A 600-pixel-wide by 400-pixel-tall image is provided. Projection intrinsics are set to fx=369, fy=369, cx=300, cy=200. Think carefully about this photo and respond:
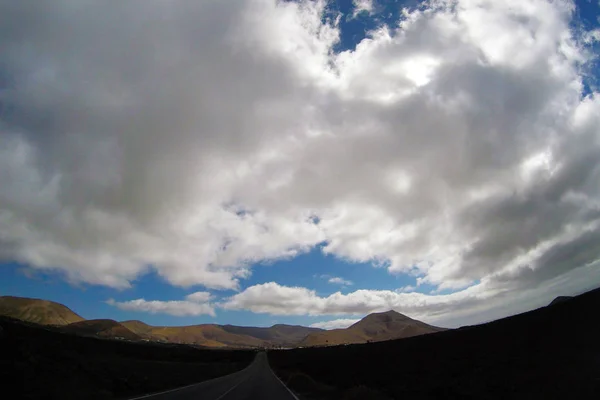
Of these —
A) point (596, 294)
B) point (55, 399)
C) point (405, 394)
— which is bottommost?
point (405, 394)

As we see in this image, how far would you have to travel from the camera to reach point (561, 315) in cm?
5900

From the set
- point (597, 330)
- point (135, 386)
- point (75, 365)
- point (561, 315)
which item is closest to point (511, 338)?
point (561, 315)

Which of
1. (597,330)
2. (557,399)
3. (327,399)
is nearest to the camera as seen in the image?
(557,399)

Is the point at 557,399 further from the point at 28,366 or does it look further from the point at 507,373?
the point at 28,366

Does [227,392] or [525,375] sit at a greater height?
[227,392]

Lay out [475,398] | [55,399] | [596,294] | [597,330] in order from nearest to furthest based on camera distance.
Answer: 1. [55,399]
2. [475,398]
3. [597,330]
4. [596,294]

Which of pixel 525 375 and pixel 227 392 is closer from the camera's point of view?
pixel 227 392

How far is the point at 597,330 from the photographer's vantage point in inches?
1759

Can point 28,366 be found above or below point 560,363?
above

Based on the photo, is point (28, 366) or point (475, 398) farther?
point (28, 366)

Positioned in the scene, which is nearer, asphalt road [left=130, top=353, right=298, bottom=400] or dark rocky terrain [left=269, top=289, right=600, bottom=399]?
dark rocky terrain [left=269, top=289, right=600, bottom=399]

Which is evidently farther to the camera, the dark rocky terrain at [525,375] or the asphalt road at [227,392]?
the asphalt road at [227,392]

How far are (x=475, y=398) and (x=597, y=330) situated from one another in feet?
116

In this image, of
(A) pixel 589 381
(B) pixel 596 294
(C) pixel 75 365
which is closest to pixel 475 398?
(A) pixel 589 381
